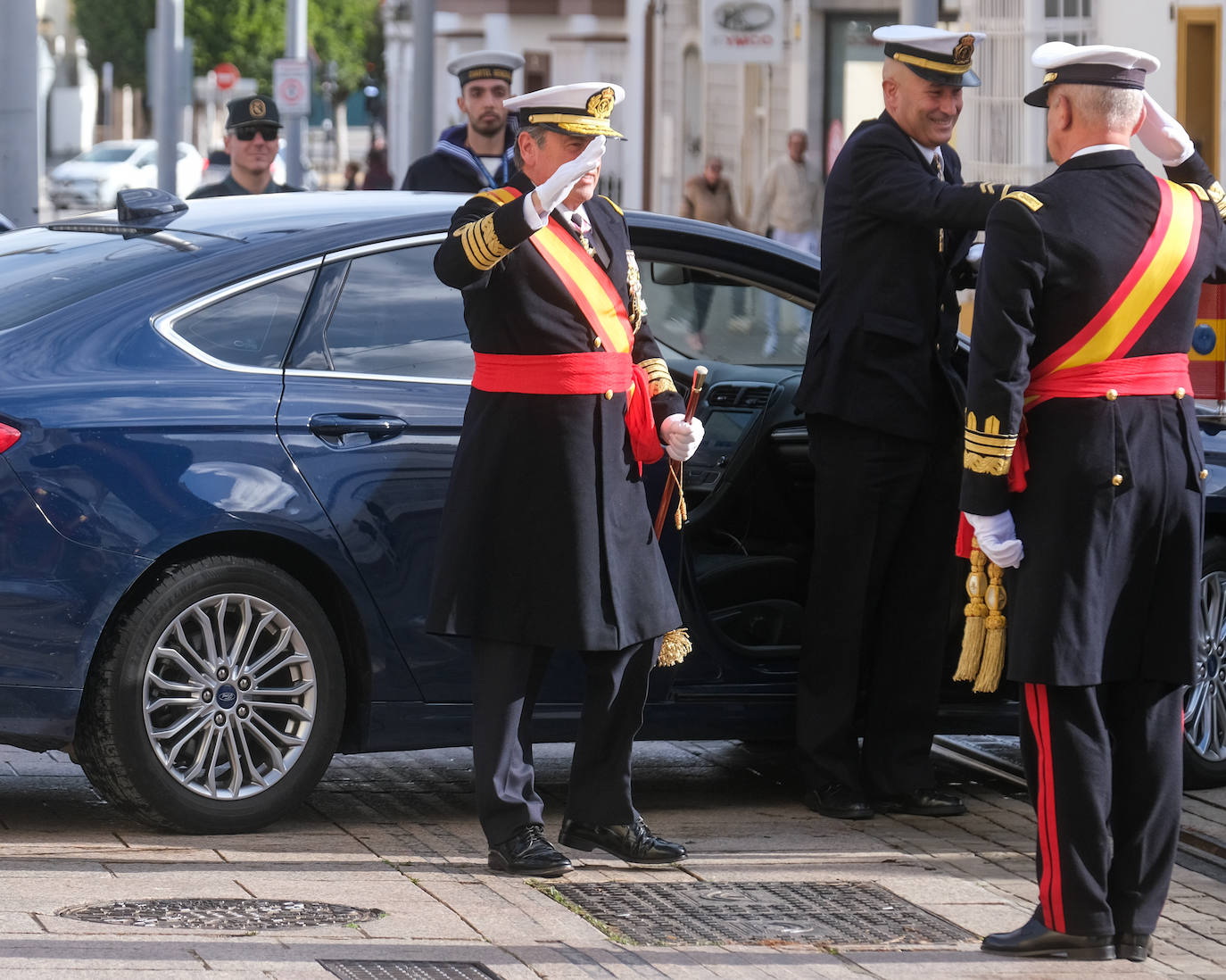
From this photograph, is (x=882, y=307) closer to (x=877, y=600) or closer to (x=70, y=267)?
(x=877, y=600)

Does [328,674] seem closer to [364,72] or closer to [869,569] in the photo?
[869,569]

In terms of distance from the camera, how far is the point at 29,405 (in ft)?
19.2

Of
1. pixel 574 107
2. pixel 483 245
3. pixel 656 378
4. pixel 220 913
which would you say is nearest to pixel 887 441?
pixel 656 378

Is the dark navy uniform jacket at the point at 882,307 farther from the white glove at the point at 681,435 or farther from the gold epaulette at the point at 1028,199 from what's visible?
the gold epaulette at the point at 1028,199

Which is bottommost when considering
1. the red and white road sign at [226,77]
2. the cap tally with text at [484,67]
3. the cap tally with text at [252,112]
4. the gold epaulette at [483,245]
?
the gold epaulette at [483,245]

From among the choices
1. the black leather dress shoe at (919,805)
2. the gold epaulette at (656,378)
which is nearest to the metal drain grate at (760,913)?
the black leather dress shoe at (919,805)

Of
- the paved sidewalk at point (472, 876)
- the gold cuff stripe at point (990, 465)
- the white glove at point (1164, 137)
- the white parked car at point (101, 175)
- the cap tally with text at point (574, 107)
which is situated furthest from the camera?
the white parked car at point (101, 175)

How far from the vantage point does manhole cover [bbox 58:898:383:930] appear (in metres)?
5.27

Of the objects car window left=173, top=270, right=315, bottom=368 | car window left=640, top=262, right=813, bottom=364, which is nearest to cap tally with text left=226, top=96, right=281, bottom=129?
car window left=640, top=262, right=813, bottom=364

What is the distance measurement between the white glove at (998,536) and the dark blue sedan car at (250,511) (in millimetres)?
1308

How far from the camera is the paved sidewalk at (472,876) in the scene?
506cm

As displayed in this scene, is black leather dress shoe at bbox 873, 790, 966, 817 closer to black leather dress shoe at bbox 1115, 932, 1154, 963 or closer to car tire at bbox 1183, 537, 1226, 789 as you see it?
car tire at bbox 1183, 537, 1226, 789

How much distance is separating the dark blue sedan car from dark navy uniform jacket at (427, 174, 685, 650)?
356 millimetres

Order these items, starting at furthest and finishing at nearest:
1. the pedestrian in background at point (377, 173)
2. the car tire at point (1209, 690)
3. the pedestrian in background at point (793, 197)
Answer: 1. the pedestrian in background at point (377, 173)
2. the pedestrian in background at point (793, 197)
3. the car tire at point (1209, 690)
